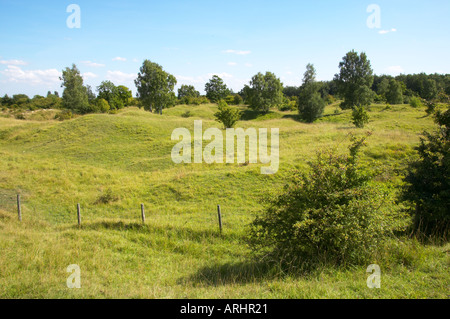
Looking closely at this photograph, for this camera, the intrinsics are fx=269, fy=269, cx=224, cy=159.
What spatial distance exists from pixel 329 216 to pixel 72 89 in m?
63.0

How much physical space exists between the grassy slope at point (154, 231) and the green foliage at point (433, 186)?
5.93ft

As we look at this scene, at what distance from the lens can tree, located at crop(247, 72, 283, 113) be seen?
67312 mm

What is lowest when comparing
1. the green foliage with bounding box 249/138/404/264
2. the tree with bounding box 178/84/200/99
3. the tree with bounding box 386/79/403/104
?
the green foliage with bounding box 249/138/404/264

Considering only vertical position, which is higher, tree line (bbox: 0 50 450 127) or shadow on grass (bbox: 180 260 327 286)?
tree line (bbox: 0 50 450 127)

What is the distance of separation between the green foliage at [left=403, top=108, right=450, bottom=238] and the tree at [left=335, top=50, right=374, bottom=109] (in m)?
56.4

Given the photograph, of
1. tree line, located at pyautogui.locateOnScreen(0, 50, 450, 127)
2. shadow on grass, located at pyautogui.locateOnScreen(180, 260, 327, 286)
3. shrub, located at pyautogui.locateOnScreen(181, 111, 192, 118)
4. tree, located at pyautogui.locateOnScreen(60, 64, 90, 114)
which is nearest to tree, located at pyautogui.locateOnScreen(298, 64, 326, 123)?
tree line, located at pyautogui.locateOnScreen(0, 50, 450, 127)

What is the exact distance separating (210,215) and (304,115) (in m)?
51.1

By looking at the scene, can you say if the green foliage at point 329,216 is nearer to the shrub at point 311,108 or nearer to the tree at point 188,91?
the shrub at point 311,108

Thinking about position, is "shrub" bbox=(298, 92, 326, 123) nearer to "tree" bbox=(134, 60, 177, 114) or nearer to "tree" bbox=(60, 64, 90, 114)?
"tree" bbox=(134, 60, 177, 114)

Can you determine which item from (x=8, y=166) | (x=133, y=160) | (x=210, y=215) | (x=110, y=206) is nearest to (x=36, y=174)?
(x=8, y=166)

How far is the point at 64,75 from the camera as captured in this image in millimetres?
55438

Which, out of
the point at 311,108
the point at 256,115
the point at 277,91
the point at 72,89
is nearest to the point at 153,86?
the point at 72,89

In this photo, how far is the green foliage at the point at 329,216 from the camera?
6.30 m
